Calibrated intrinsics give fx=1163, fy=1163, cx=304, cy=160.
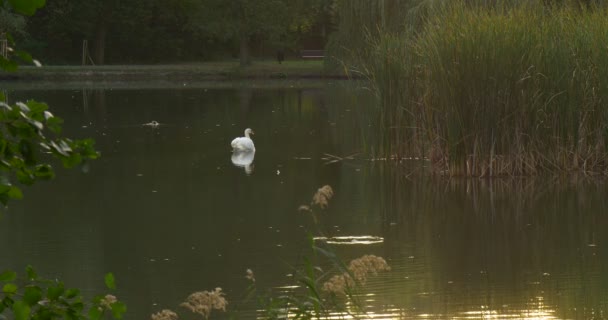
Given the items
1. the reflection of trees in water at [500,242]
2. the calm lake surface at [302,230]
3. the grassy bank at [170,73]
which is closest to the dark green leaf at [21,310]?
the calm lake surface at [302,230]

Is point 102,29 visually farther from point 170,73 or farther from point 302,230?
point 302,230

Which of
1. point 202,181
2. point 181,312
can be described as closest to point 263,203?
point 202,181

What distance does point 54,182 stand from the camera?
47.3 ft

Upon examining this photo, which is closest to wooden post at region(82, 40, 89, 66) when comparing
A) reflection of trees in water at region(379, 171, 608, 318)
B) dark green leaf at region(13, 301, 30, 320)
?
reflection of trees in water at region(379, 171, 608, 318)

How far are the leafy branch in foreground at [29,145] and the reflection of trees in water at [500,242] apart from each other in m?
5.08

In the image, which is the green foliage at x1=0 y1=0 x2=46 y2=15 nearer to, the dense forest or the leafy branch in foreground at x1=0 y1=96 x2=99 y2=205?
the leafy branch in foreground at x1=0 y1=96 x2=99 y2=205

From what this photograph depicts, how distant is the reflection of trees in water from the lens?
774cm

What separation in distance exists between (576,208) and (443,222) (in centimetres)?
166

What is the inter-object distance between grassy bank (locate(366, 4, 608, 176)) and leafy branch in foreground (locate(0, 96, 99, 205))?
10.9 meters

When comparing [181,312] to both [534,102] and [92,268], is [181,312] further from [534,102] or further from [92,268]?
[534,102]

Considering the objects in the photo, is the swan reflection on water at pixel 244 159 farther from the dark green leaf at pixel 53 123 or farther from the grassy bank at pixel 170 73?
the grassy bank at pixel 170 73

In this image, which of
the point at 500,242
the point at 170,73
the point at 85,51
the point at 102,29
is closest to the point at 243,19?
the point at 170,73

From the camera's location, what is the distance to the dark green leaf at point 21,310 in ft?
8.09

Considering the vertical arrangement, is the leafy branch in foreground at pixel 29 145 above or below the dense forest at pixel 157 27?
below
